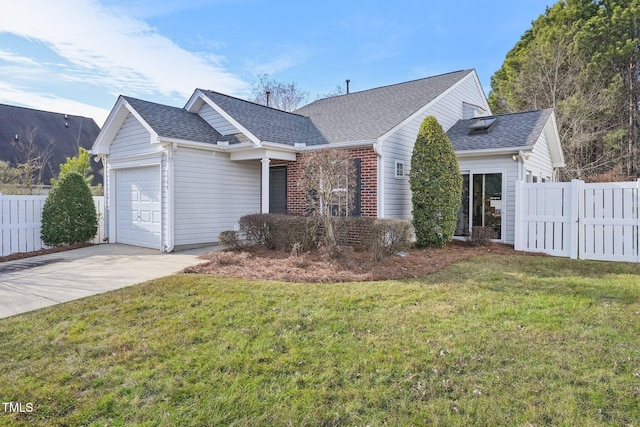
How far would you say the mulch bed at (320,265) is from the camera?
6605 mm

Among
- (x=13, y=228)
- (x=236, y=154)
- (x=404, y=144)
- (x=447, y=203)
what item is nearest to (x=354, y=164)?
(x=404, y=144)

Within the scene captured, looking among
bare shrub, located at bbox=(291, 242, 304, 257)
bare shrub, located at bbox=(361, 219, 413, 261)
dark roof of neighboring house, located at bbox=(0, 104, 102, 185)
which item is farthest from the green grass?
dark roof of neighboring house, located at bbox=(0, 104, 102, 185)

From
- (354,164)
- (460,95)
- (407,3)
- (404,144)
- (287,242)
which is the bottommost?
(287,242)

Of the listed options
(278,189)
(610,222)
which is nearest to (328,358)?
(610,222)

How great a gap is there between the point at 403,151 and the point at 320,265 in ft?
16.9

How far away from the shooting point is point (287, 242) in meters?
8.88

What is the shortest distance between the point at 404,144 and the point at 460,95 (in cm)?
463

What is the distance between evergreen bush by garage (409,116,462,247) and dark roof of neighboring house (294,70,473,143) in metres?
1.13

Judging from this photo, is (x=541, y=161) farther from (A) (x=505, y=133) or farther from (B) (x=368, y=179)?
(B) (x=368, y=179)

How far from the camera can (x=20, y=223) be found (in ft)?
35.2

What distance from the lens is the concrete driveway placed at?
552 cm

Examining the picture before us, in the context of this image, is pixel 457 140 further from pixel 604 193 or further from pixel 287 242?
pixel 287 242

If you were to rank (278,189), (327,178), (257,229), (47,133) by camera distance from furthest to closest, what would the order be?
(47,133), (278,189), (257,229), (327,178)

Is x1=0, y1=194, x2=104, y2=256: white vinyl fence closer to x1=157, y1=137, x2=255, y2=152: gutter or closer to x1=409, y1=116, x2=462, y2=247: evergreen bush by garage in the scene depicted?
x1=157, y1=137, x2=255, y2=152: gutter
